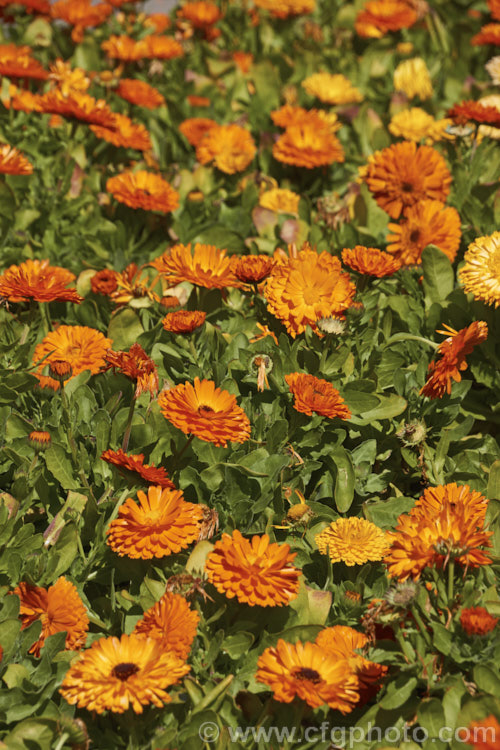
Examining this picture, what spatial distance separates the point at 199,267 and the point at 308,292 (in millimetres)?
310

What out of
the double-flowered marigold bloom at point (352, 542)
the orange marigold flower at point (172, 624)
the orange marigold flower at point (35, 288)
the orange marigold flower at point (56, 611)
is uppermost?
the orange marigold flower at point (35, 288)

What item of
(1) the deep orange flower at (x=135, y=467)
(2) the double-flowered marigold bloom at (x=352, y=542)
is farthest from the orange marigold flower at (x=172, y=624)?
(2) the double-flowered marigold bloom at (x=352, y=542)

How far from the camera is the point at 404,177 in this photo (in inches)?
116

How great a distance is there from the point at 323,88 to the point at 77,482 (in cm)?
259

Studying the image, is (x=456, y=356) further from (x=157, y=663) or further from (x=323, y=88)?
(x=323, y=88)

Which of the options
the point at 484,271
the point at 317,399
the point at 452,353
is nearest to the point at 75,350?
the point at 317,399

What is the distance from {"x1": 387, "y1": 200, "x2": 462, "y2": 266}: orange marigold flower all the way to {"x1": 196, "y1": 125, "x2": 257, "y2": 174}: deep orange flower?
903 mm

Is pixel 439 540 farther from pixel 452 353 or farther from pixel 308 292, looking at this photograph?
pixel 308 292

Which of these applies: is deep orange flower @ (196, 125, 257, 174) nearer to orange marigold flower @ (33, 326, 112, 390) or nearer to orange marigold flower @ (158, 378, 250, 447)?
orange marigold flower @ (33, 326, 112, 390)

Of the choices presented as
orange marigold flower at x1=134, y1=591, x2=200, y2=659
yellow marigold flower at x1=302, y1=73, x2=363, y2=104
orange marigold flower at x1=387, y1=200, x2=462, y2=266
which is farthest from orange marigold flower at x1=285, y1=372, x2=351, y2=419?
yellow marigold flower at x1=302, y1=73, x2=363, y2=104

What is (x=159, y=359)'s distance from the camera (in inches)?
98.3

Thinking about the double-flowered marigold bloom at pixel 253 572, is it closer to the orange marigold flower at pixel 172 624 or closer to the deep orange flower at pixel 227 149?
the orange marigold flower at pixel 172 624

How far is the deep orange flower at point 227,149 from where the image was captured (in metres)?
3.53

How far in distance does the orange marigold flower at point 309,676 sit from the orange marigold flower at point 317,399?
559 mm
